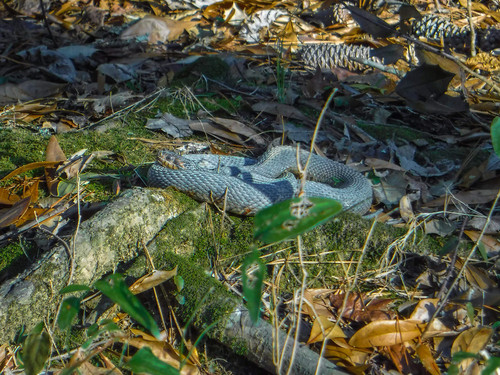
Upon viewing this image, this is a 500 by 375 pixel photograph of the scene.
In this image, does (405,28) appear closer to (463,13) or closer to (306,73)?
(306,73)

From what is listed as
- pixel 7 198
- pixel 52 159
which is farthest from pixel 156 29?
pixel 7 198

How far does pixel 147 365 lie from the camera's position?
1.43m

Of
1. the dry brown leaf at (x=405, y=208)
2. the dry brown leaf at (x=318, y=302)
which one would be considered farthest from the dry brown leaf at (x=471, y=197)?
the dry brown leaf at (x=318, y=302)

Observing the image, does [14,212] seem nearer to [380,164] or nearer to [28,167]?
[28,167]

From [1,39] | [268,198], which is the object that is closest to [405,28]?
[268,198]

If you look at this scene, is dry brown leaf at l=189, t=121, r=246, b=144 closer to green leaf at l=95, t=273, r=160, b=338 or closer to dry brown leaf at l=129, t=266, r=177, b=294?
dry brown leaf at l=129, t=266, r=177, b=294

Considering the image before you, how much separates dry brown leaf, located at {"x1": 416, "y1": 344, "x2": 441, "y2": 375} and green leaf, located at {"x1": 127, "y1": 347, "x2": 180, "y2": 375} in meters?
1.24

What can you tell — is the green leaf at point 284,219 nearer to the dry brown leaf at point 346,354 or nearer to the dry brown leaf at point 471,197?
the dry brown leaf at point 346,354

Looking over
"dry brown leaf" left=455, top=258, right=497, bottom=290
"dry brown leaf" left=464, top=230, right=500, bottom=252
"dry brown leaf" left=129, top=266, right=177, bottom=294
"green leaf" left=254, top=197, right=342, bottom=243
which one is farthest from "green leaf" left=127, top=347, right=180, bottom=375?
"dry brown leaf" left=464, top=230, right=500, bottom=252

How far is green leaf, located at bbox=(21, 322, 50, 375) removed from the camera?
→ 159 centimetres

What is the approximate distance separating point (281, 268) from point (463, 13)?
5544mm

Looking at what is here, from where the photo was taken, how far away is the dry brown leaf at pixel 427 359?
2.11 metres

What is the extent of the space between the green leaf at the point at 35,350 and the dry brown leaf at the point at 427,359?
5.19 ft

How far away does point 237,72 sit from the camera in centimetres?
505
